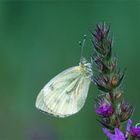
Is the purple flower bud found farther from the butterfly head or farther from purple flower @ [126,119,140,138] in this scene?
the butterfly head

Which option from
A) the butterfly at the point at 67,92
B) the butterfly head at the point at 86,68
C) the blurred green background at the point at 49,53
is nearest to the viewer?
the butterfly head at the point at 86,68

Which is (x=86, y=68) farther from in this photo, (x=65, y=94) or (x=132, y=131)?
(x=132, y=131)

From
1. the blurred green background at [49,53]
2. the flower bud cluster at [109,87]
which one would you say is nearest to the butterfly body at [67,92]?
the flower bud cluster at [109,87]

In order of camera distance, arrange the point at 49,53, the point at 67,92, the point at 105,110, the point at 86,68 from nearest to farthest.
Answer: the point at 105,110
the point at 86,68
the point at 67,92
the point at 49,53

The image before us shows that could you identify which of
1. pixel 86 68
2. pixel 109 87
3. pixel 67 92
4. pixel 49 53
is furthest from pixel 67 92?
A: pixel 49 53

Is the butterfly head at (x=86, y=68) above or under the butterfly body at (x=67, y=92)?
above

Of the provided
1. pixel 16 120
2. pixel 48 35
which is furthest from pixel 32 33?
pixel 16 120

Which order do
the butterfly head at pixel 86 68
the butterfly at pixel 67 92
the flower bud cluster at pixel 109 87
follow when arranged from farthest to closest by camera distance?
the butterfly at pixel 67 92
the butterfly head at pixel 86 68
the flower bud cluster at pixel 109 87

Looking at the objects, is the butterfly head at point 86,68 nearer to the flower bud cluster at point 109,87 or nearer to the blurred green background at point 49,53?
the flower bud cluster at point 109,87
